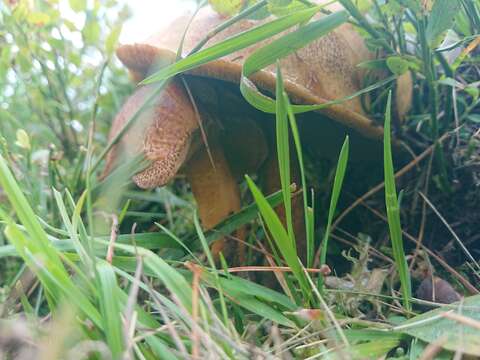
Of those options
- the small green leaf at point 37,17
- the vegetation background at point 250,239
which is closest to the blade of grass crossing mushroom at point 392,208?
the vegetation background at point 250,239

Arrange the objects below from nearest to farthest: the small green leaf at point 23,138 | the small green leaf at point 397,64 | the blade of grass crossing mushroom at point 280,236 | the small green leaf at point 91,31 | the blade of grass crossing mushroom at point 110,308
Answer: the blade of grass crossing mushroom at point 110,308, the blade of grass crossing mushroom at point 280,236, the small green leaf at point 397,64, the small green leaf at point 23,138, the small green leaf at point 91,31

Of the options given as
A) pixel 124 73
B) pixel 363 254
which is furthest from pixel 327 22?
pixel 124 73

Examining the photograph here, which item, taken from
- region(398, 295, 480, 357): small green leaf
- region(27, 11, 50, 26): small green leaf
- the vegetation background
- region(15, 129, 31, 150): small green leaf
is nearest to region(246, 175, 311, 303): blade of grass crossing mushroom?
the vegetation background

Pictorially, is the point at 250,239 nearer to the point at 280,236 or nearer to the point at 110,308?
the point at 280,236

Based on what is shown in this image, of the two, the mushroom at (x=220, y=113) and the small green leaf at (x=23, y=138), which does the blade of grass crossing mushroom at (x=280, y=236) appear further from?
the small green leaf at (x=23, y=138)

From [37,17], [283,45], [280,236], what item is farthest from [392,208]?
[37,17]

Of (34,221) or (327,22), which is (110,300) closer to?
(34,221)
